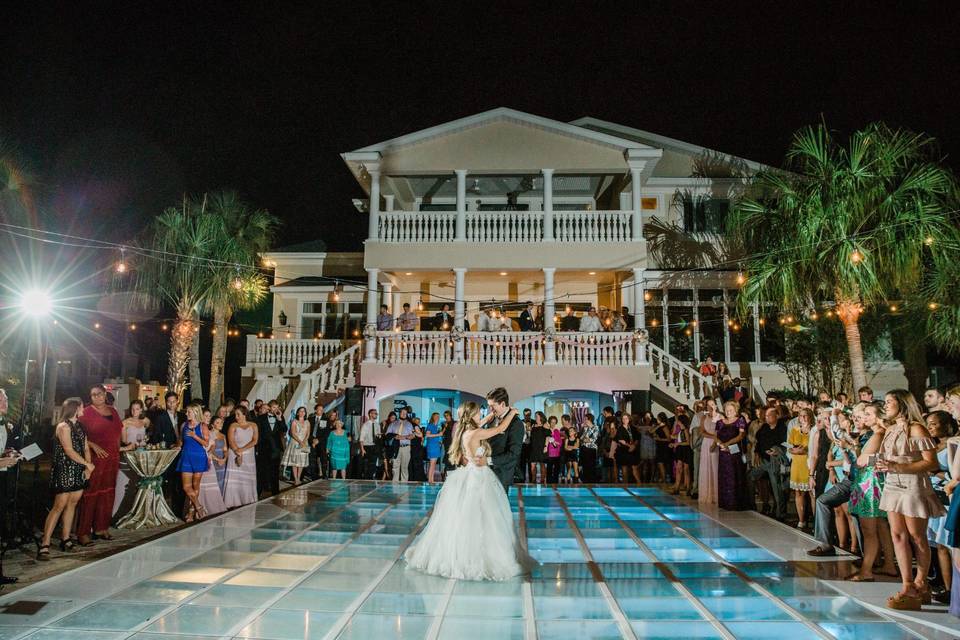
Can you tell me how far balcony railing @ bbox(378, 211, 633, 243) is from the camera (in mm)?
18734

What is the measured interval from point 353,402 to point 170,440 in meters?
6.00

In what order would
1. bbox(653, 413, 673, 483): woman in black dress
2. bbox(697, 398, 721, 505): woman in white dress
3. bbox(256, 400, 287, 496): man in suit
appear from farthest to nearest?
bbox(653, 413, 673, 483): woman in black dress → bbox(256, 400, 287, 496): man in suit → bbox(697, 398, 721, 505): woman in white dress

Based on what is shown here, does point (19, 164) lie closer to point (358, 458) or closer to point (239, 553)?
point (358, 458)

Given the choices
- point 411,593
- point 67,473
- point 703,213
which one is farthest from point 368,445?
point 703,213

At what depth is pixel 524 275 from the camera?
776 inches

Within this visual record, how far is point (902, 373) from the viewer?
1945cm

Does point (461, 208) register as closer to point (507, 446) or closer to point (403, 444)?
point (403, 444)

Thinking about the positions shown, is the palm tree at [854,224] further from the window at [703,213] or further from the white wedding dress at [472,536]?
the white wedding dress at [472,536]

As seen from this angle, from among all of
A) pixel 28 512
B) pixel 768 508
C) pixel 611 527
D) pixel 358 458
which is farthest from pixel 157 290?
pixel 768 508

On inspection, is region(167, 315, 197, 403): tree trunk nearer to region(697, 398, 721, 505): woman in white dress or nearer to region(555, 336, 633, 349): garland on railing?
region(555, 336, 633, 349): garland on railing

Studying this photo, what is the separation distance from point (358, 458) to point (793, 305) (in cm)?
1057

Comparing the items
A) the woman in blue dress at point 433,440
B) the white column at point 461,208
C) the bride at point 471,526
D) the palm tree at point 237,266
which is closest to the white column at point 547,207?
the white column at point 461,208

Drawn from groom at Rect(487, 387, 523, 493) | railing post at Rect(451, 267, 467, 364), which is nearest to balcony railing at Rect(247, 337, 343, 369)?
railing post at Rect(451, 267, 467, 364)

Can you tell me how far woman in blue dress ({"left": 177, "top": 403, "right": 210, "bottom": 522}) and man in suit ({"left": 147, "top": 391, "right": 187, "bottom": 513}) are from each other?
1.19 feet
